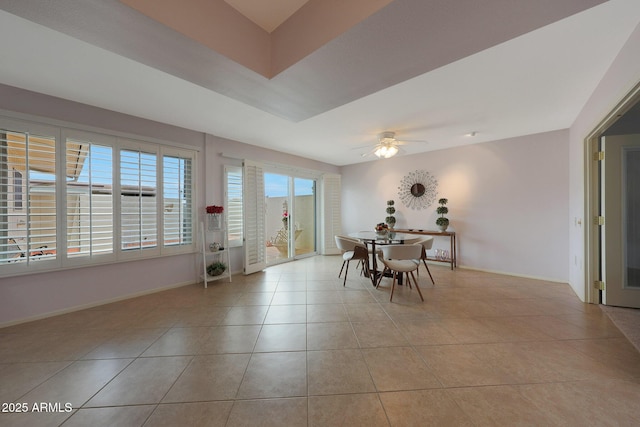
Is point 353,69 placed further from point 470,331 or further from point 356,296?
point 356,296

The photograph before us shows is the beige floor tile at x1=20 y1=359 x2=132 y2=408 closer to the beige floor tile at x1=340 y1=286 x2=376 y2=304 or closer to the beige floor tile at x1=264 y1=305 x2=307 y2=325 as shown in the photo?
the beige floor tile at x1=264 y1=305 x2=307 y2=325

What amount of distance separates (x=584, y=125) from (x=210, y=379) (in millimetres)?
4896

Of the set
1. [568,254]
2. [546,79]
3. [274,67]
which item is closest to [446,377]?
[274,67]

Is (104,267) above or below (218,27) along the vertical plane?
below

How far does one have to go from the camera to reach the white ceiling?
3.94ft

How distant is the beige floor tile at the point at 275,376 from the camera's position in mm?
1521

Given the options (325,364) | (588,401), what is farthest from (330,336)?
(588,401)

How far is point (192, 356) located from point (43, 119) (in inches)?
122

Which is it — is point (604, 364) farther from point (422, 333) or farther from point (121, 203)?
point (121, 203)

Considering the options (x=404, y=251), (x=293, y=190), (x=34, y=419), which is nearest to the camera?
(x=34, y=419)

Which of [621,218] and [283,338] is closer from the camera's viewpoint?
[283,338]

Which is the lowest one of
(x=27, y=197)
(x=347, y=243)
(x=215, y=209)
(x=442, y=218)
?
(x=347, y=243)

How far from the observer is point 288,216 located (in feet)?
18.3

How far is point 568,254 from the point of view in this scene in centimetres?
366
